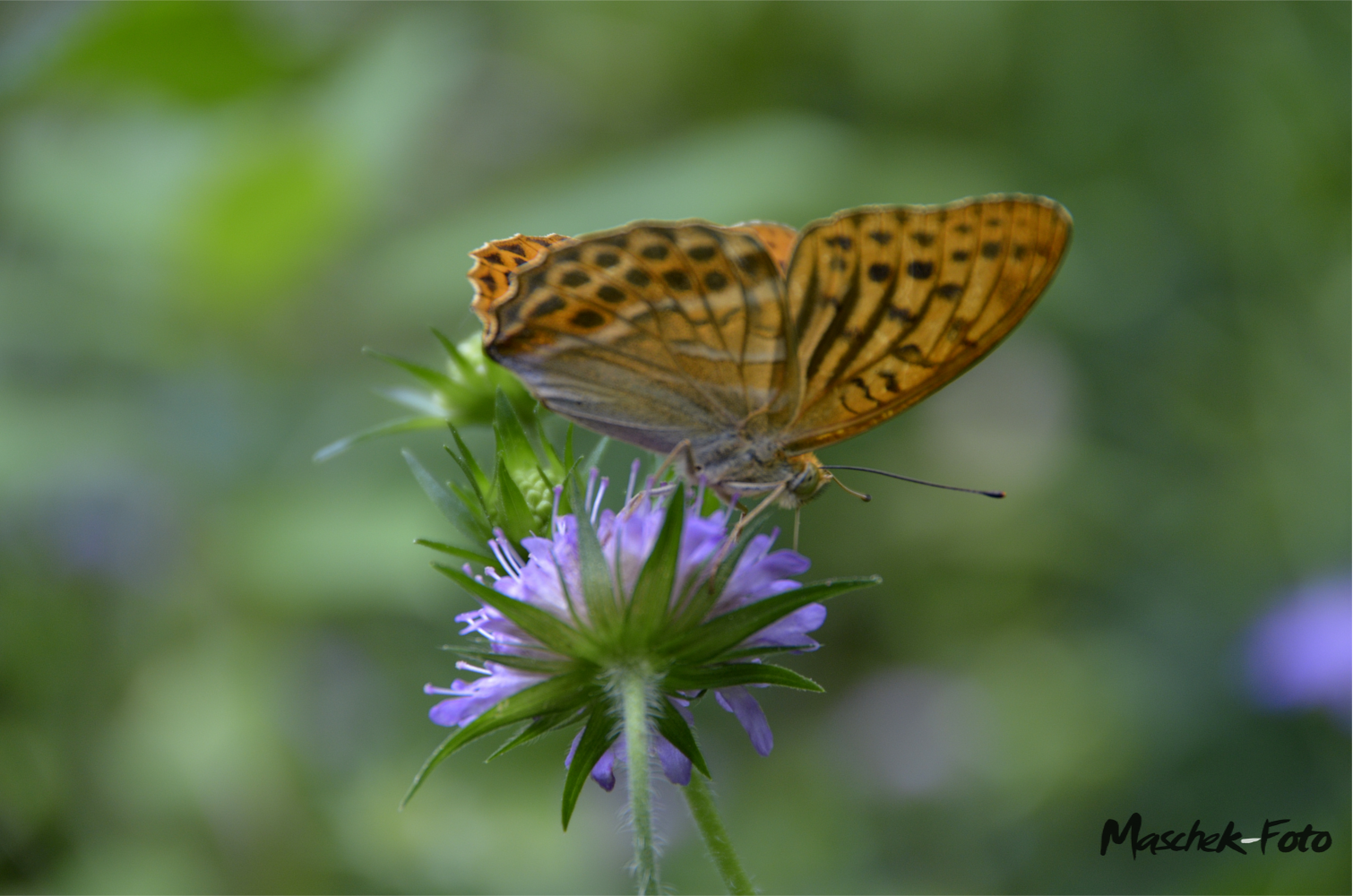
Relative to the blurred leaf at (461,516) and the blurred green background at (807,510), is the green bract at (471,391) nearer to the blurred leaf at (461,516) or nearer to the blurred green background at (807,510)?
the blurred leaf at (461,516)

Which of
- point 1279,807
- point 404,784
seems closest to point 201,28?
point 404,784

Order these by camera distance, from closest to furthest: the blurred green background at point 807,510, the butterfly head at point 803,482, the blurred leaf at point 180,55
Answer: the butterfly head at point 803,482 → the blurred green background at point 807,510 → the blurred leaf at point 180,55

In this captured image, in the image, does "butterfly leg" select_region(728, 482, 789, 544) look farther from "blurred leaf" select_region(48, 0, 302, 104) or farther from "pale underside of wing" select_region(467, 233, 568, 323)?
"blurred leaf" select_region(48, 0, 302, 104)

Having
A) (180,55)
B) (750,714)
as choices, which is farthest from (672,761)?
(180,55)

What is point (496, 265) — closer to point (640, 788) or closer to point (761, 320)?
point (761, 320)

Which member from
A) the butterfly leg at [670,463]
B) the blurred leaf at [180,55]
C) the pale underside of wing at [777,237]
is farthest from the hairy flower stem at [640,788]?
the blurred leaf at [180,55]

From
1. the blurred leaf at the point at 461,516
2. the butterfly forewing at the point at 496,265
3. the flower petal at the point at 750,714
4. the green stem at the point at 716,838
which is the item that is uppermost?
the butterfly forewing at the point at 496,265

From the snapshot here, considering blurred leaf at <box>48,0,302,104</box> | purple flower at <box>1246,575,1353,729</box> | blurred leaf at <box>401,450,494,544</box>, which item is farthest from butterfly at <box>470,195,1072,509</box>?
blurred leaf at <box>48,0,302,104</box>

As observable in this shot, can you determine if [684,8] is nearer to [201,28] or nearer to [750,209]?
[750,209]
